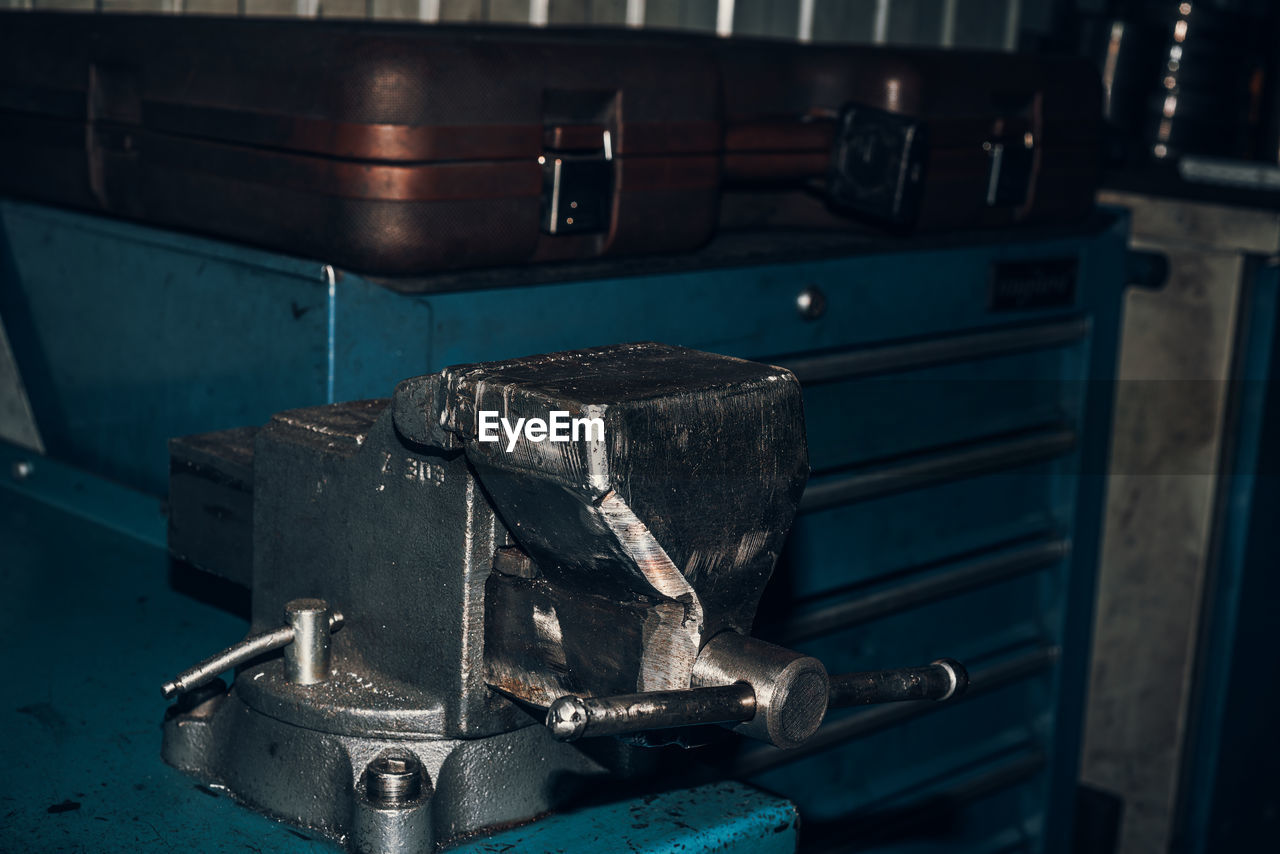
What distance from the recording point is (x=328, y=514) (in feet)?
3.18

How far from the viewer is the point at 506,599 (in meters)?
0.89

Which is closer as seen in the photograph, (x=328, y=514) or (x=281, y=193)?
(x=328, y=514)

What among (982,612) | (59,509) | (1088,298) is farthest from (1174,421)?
(59,509)

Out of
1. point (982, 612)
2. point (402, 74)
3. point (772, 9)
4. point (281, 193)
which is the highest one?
point (772, 9)

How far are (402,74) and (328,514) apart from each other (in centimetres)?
44

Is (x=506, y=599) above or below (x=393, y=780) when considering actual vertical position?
above

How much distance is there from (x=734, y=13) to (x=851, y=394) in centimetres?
132

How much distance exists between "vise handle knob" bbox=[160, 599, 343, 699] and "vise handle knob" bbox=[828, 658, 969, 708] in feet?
1.15

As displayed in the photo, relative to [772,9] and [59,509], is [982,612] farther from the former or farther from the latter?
[772,9]

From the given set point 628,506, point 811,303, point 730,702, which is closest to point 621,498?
point 628,506

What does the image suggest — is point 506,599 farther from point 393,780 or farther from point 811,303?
point 811,303

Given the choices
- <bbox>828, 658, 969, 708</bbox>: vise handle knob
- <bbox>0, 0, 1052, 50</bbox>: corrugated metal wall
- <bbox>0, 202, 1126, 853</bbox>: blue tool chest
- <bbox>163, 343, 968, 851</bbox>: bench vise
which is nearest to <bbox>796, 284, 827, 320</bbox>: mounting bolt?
<bbox>0, 202, 1126, 853</bbox>: blue tool chest

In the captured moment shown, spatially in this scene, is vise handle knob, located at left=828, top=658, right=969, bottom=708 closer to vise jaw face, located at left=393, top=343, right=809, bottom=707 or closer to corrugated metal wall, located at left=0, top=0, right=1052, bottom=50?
vise jaw face, located at left=393, top=343, right=809, bottom=707

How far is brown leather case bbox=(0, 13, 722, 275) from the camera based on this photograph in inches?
49.0
